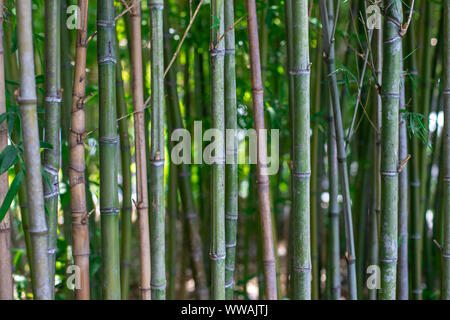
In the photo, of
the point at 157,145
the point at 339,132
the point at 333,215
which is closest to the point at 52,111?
the point at 157,145

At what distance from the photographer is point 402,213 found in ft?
4.66

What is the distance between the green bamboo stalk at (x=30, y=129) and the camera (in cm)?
83

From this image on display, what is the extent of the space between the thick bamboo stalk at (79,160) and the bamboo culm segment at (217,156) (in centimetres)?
27

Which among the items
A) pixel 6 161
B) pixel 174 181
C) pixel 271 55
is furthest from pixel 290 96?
pixel 271 55

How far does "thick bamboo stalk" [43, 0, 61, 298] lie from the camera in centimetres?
96

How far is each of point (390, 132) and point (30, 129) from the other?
0.76 meters

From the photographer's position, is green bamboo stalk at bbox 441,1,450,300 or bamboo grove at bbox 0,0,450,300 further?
green bamboo stalk at bbox 441,1,450,300

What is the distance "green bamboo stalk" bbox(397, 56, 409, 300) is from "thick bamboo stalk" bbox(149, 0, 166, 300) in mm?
682

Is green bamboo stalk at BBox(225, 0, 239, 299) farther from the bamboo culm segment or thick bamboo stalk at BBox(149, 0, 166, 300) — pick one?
thick bamboo stalk at BBox(149, 0, 166, 300)

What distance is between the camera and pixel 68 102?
1.49 metres

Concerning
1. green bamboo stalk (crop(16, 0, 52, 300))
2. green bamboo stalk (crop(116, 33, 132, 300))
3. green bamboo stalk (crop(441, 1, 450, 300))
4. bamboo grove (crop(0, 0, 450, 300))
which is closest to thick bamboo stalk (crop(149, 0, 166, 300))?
bamboo grove (crop(0, 0, 450, 300))

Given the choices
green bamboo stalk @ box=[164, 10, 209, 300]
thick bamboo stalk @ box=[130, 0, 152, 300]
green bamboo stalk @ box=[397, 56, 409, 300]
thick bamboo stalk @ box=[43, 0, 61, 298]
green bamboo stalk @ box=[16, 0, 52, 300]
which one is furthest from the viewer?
green bamboo stalk @ box=[164, 10, 209, 300]

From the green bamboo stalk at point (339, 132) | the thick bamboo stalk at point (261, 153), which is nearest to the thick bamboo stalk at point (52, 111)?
the thick bamboo stalk at point (261, 153)

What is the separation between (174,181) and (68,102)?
1.53ft
